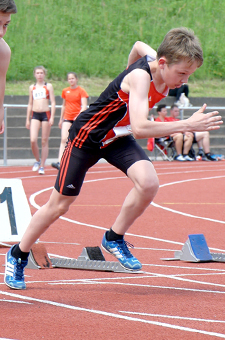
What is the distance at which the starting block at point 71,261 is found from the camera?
5.18 meters

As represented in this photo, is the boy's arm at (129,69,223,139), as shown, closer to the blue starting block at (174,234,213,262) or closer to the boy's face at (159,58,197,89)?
the boy's face at (159,58,197,89)

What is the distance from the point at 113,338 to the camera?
3283 mm

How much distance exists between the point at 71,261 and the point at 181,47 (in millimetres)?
2055

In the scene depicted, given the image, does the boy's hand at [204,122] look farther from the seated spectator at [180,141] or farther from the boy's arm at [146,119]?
the seated spectator at [180,141]

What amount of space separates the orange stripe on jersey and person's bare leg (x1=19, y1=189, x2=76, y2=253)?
396 millimetres

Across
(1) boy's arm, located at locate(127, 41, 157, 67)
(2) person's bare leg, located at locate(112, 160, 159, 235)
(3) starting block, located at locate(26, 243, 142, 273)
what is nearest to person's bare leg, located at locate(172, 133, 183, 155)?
(3) starting block, located at locate(26, 243, 142, 273)

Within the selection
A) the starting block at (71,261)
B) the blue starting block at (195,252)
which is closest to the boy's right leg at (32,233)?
the starting block at (71,261)

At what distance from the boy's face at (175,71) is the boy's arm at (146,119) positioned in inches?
4.6

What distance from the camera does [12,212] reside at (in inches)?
254

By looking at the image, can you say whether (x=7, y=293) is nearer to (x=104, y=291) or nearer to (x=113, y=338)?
(x=104, y=291)

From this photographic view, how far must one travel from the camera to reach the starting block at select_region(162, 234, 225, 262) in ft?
18.3

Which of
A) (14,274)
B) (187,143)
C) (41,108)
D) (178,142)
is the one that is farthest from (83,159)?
(187,143)

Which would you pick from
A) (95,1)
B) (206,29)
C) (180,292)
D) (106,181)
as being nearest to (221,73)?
(206,29)

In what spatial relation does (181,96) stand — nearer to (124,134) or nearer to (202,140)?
(202,140)
